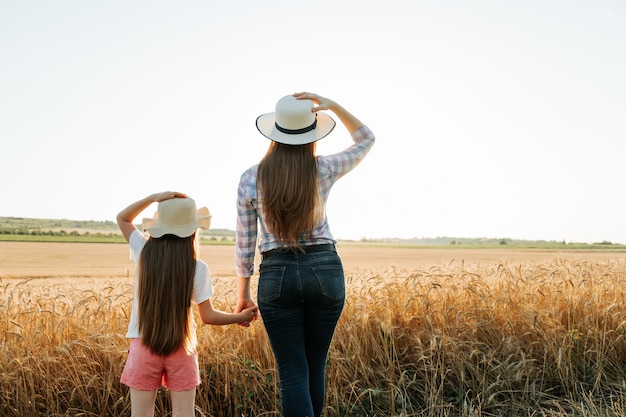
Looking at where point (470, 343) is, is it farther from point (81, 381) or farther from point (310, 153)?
point (81, 381)

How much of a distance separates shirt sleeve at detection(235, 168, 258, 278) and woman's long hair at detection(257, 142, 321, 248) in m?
0.06

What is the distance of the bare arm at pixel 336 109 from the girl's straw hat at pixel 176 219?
2.88 feet

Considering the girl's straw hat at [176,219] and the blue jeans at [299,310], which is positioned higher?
the girl's straw hat at [176,219]

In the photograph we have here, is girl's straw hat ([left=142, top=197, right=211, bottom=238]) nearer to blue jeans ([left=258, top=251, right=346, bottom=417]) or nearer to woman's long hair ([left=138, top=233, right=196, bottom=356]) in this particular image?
woman's long hair ([left=138, top=233, right=196, bottom=356])

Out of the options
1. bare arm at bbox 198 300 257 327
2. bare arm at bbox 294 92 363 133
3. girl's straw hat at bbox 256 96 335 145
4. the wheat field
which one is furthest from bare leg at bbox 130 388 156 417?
bare arm at bbox 294 92 363 133

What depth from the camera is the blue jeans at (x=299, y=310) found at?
10.00 ft

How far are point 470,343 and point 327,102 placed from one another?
113 inches

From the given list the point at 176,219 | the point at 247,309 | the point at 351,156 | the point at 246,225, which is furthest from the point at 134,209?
the point at 351,156

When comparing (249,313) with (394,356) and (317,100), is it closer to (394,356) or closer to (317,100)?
(317,100)

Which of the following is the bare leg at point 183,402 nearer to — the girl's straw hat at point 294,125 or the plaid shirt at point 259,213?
the plaid shirt at point 259,213

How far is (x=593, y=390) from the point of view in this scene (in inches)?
206

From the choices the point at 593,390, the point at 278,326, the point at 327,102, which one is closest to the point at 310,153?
the point at 327,102

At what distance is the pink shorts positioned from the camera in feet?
10.6

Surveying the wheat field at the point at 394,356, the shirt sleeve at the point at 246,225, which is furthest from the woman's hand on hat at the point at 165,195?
the wheat field at the point at 394,356
